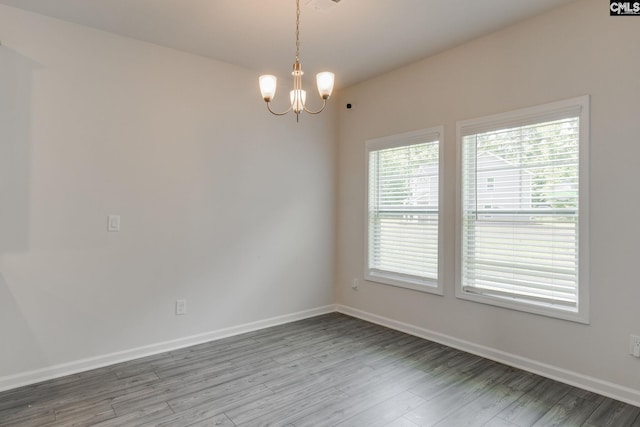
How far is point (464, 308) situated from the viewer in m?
3.42

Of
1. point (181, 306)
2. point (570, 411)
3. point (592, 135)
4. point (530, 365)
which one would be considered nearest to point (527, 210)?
point (592, 135)

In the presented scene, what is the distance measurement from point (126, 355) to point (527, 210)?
12.0ft

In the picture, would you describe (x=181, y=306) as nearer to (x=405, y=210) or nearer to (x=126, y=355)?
(x=126, y=355)

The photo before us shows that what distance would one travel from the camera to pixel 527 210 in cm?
299

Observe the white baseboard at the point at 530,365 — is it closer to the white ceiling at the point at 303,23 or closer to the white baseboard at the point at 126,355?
the white baseboard at the point at 126,355

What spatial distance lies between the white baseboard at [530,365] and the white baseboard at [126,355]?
136cm

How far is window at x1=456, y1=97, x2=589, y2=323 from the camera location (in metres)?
2.73

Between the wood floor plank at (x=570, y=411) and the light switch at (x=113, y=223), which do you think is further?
the light switch at (x=113, y=223)

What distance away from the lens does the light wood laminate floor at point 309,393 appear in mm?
2281

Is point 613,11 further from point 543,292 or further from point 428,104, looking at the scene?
point 543,292

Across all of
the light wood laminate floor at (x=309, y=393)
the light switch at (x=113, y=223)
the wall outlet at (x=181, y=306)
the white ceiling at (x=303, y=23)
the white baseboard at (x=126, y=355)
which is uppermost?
the white ceiling at (x=303, y=23)

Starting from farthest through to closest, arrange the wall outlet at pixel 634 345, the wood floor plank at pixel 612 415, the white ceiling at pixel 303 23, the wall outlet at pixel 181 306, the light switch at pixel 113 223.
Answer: the wall outlet at pixel 181 306 → the light switch at pixel 113 223 → the white ceiling at pixel 303 23 → the wall outlet at pixel 634 345 → the wood floor plank at pixel 612 415

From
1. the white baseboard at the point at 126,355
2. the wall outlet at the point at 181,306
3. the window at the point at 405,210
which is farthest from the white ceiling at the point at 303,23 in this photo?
the white baseboard at the point at 126,355

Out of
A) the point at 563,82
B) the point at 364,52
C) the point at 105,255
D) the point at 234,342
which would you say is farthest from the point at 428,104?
the point at 105,255
